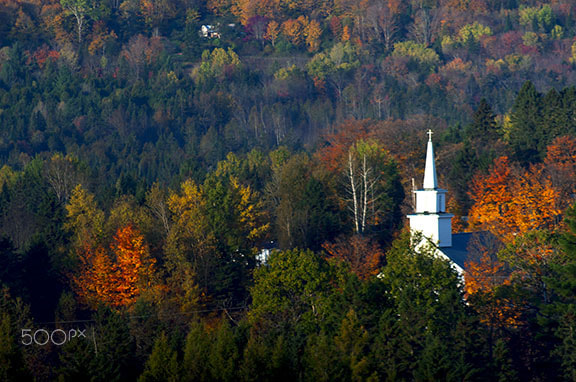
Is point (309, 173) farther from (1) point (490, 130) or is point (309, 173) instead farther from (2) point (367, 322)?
(2) point (367, 322)

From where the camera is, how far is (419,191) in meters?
71.6

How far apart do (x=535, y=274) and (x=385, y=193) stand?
28.2m

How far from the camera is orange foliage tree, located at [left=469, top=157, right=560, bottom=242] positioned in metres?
79.3

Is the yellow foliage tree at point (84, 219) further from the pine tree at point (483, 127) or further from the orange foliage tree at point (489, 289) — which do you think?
the pine tree at point (483, 127)

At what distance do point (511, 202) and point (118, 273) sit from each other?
25006 mm

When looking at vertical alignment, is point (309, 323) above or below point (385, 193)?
above

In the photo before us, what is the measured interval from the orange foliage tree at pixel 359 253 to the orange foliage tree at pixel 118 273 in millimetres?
11591

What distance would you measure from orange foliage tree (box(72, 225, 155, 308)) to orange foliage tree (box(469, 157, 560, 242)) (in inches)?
828

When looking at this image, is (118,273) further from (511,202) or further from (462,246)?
(511,202)

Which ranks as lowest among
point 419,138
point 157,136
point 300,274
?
point 157,136

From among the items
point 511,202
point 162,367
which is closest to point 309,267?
point 162,367

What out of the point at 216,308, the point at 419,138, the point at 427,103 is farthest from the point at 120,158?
the point at 216,308

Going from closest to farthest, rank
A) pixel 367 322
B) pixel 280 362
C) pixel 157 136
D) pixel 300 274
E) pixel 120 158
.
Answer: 1. pixel 280 362
2. pixel 367 322
3. pixel 300 274
4. pixel 120 158
5. pixel 157 136

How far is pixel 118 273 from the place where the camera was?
8344 centimetres
